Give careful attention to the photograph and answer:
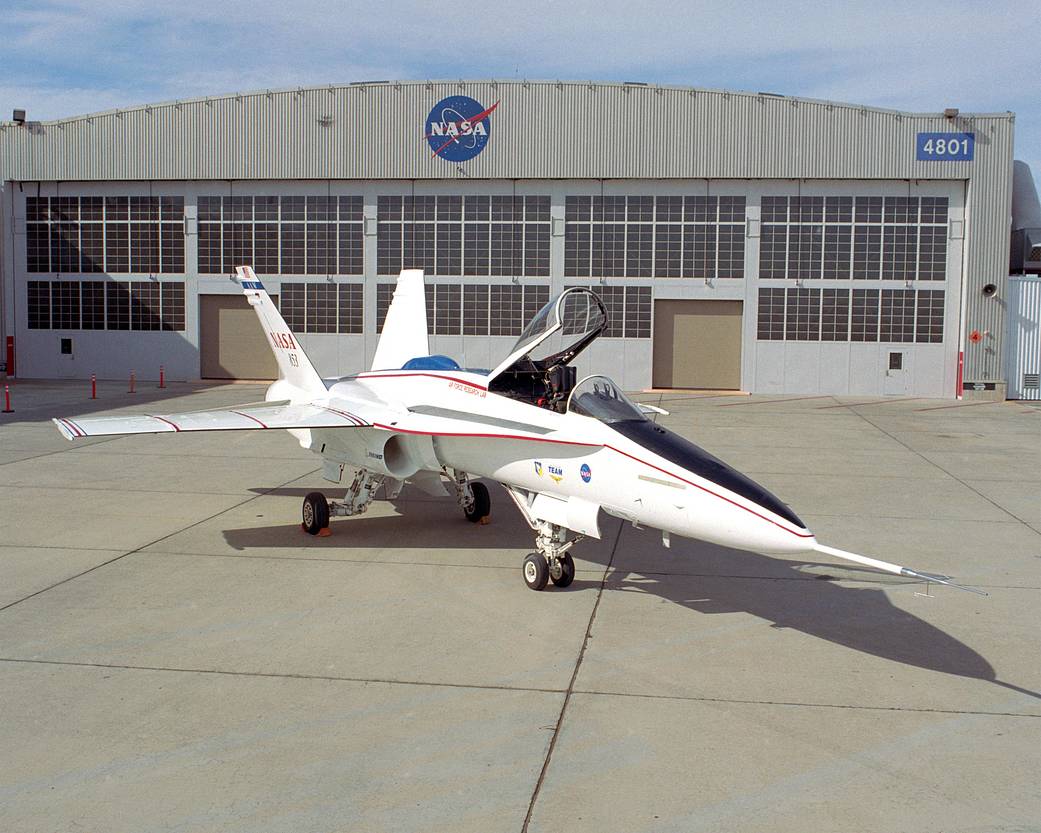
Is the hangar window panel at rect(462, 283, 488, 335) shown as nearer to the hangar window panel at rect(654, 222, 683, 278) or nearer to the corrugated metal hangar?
the corrugated metal hangar

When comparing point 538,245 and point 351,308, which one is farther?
point 351,308

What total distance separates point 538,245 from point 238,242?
440 inches

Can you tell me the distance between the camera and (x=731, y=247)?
113 feet

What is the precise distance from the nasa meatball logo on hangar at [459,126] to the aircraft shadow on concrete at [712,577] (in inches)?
919

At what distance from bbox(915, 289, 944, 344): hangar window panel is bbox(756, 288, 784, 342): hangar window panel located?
15.0ft

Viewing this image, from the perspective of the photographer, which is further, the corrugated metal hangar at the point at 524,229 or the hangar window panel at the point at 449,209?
the hangar window panel at the point at 449,209

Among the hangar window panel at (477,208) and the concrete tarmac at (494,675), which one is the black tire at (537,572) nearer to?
the concrete tarmac at (494,675)

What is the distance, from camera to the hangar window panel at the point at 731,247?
34.2 metres

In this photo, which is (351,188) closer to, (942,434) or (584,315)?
(942,434)

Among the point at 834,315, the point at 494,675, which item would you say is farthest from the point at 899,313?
the point at 494,675

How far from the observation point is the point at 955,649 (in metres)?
7.79

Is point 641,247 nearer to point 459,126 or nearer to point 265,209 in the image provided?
point 459,126

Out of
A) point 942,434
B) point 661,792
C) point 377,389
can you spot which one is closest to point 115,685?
point 661,792

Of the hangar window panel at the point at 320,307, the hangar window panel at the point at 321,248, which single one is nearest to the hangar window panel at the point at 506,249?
the hangar window panel at the point at 321,248
